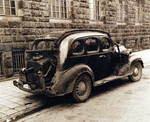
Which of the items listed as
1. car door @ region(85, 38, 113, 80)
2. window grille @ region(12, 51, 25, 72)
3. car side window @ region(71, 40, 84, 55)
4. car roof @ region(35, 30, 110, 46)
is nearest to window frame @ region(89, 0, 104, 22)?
window grille @ region(12, 51, 25, 72)

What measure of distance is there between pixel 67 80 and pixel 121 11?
14255 millimetres

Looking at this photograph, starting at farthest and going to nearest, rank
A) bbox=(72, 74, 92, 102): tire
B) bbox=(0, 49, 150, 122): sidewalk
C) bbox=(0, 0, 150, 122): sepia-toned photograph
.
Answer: bbox=(72, 74, 92, 102): tire
bbox=(0, 0, 150, 122): sepia-toned photograph
bbox=(0, 49, 150, 122): sidewalk

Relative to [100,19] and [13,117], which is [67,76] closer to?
[13,117]

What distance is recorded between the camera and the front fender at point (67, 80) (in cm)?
502

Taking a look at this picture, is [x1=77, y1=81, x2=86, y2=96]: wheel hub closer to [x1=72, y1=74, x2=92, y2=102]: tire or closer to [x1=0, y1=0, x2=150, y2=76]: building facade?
[x1=72, y1=74, x2=92, y2=102]: tire

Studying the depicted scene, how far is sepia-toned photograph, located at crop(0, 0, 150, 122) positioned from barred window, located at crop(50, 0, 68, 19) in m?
0.96

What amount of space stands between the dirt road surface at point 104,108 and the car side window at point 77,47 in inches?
57.7

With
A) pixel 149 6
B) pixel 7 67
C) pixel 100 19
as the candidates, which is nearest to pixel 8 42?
pixel 7 67

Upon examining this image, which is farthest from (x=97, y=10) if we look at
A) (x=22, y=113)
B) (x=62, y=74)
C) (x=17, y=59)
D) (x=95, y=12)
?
(x=22, y=113)

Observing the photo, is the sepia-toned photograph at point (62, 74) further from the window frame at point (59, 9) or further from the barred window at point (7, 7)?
the window frame at point (59, 9)

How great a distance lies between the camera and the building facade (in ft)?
29.6

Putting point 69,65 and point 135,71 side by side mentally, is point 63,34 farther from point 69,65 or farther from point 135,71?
point 135,71

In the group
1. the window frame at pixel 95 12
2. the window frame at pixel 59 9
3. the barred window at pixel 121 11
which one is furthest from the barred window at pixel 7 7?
the barred window at pixel 121 11

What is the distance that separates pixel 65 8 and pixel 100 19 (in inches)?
155
